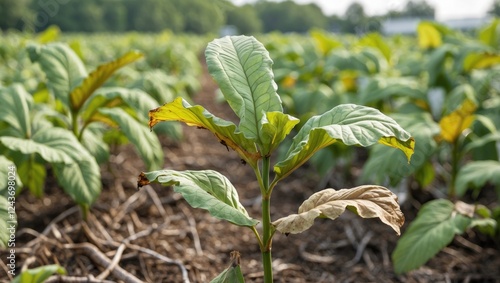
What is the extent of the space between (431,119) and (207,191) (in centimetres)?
195

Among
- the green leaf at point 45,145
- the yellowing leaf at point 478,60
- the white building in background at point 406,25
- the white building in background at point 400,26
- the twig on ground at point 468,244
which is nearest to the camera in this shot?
the green leaf at point 45,145

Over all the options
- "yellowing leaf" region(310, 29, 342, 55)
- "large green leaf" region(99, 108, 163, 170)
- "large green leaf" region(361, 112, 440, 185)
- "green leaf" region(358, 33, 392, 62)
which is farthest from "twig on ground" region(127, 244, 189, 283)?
"yellowing leaf" region(310, 29, 342, 55)

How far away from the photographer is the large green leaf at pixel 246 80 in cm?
142

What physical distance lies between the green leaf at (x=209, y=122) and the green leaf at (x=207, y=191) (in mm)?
95

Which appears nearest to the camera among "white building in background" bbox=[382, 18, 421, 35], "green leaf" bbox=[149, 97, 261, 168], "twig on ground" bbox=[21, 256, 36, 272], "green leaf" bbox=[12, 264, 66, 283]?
"green leaf" bbox=[12, 264, 66, 283]

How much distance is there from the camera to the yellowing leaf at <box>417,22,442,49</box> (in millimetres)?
4375

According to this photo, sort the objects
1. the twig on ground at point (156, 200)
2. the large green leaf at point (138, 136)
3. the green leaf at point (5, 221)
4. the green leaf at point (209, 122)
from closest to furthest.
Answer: the green leaf at point (209, 122) < the green leaf at point (5, 221) < the large green leaf at point (138, 136) < the twig on ground at point (156, 200)

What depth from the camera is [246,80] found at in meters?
1.49

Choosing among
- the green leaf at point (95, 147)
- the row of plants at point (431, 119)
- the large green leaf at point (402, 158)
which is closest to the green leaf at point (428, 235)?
the row of plants at point (431, 119)

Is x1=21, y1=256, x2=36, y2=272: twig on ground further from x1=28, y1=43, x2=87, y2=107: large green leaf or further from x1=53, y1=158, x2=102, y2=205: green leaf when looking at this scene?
x1=28, y1=43, x2=87, y2=107: large green leaf

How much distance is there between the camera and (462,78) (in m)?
3.66

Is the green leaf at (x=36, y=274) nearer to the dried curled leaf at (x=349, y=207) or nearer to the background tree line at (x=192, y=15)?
the dried curled leaf at (x=349, y=207)

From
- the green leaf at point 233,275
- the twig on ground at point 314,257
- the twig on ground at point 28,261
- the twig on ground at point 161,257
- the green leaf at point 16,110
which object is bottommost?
the twig on ground at point 314,257

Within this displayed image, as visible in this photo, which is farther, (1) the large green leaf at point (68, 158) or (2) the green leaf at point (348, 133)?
(1) the large green leaf at point (68, 158)
